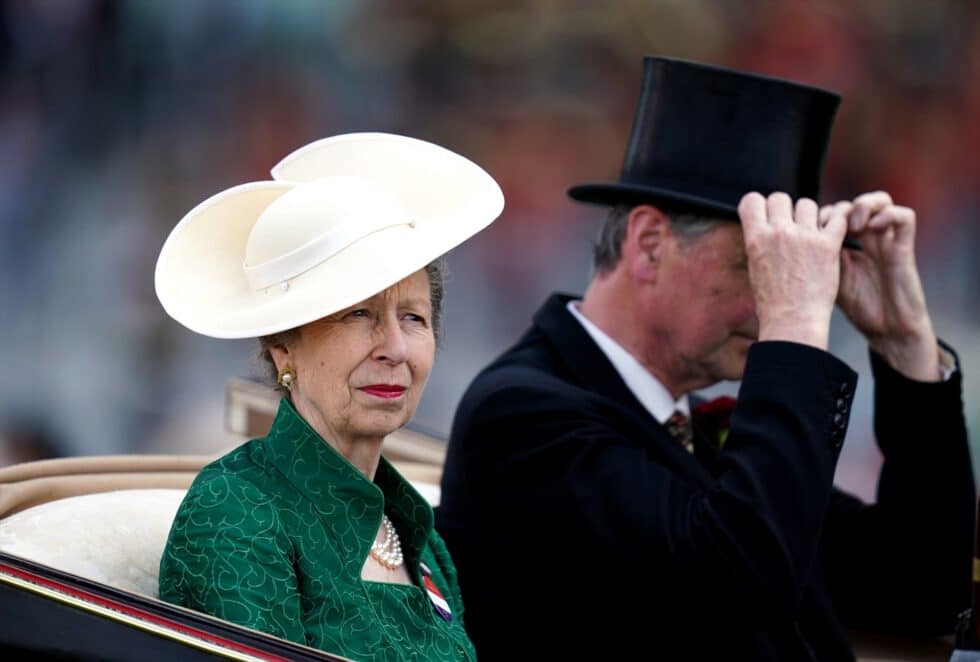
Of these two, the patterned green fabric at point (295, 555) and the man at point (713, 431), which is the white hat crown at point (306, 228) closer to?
the patterned green fabric at point (295, 555)

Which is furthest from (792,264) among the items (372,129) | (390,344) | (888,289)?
(372,129)

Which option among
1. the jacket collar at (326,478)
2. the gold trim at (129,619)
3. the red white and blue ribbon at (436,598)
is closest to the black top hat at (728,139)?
the red white and blue ribbon at (436,598)

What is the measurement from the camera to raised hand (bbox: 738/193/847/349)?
8.56 ft

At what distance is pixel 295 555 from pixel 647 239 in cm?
119

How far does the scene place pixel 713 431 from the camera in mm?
3033

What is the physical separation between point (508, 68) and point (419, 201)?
9.74ft

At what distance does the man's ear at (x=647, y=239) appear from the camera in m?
2.91

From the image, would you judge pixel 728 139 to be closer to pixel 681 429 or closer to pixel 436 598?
pixel 681 429

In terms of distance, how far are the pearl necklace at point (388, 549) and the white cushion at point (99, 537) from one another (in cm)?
30

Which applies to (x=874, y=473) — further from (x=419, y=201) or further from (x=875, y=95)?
(x=419, y=201)

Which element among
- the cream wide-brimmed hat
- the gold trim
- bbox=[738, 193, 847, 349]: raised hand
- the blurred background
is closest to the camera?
the gold trim

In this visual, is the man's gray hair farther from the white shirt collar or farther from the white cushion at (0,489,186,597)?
the white cushion at (0,489,186,597)

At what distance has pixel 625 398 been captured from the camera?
2.84 metres

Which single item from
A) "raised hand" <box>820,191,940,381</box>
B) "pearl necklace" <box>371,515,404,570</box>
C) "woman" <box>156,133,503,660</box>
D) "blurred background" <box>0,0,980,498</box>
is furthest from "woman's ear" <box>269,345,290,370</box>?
"blurred background" <box>0,0,980,498</box>
